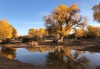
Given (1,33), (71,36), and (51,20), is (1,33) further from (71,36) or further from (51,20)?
(71,36)

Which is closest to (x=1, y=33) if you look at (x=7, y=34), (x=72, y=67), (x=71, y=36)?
(x=7, y=34)

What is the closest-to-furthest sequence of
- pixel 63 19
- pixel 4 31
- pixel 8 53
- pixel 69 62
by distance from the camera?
pixel 69 62, pixel 8 53, pixel 63 19, pixel 4 31

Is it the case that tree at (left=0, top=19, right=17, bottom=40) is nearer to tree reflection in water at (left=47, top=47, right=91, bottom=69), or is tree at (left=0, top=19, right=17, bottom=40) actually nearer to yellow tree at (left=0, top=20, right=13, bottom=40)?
yellow tree at (left=0, top=20, right=13, bottom=40)

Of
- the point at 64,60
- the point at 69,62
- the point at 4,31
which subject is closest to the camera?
the point at 69,62

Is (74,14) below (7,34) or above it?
above

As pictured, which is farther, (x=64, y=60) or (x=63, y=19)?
(x=63, y=19)

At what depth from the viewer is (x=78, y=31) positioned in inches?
2630

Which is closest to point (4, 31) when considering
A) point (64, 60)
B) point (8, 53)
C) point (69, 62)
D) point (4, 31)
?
point (4, 31)

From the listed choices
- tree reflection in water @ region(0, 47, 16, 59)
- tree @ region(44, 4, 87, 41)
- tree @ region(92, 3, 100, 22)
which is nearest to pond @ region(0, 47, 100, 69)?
tree reflection in water @ region(0, 47, 16, 59)

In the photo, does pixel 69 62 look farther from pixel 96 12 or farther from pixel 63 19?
pixel 63 19

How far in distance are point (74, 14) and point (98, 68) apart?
48453 millimetres

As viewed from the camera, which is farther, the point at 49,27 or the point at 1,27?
the point at 1,27

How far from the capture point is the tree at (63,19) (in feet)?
214

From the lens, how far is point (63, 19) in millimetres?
65875
